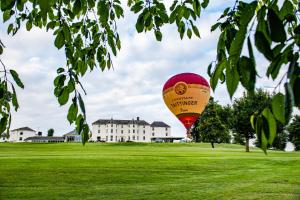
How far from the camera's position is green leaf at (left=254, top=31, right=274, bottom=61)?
4.02 feet

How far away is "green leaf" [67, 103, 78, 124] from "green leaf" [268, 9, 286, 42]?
1.56 meters

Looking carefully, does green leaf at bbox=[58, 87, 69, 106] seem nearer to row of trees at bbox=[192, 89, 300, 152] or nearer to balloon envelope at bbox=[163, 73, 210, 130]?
balloon envelope at bbox=[163, 73, 210, 130]

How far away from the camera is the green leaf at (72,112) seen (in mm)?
2406

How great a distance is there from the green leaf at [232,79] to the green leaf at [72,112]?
1.30 m

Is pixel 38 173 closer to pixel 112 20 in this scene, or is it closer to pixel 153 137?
pixel 112 20

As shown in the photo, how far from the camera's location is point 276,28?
1184 mm

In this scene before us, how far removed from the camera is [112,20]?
4.95 m

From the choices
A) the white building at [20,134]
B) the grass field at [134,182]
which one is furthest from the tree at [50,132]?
the grass field at [134,182]

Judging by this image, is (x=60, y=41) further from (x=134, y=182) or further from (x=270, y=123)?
(x=134, y=182)

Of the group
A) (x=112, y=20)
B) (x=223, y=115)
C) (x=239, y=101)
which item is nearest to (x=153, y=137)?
(x=223, y=115)

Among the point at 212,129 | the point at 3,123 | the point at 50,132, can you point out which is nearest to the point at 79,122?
the point at 3,123

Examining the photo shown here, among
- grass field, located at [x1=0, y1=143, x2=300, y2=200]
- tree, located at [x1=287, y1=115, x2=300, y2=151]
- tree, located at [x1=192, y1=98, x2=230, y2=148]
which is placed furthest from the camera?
tree, located at [x1=287, y1=115, x2=300, y2=151]

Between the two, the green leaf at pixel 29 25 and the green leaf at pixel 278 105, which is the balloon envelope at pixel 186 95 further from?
the green leaf at pixel 278 105

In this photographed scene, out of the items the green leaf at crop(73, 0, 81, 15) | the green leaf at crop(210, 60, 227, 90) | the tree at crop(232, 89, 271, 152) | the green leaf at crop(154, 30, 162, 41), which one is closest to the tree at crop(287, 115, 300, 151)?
the tree at crop(232, 89, 271, 152)
